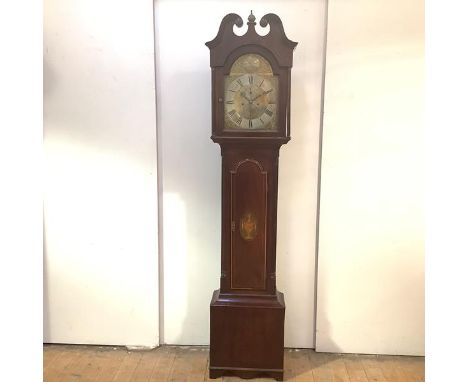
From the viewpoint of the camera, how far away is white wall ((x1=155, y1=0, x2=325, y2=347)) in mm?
2736

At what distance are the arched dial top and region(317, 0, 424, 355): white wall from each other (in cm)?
45

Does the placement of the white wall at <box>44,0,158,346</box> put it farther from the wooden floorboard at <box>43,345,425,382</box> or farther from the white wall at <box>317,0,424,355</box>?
the white wall at <box>317,0,424,355</box>

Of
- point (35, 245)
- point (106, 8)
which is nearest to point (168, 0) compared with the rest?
point (106, 8)

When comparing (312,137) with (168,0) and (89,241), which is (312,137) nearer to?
(168,0)

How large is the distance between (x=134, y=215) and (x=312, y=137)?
1.10 metres

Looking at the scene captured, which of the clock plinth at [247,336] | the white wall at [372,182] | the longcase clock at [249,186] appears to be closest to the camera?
the longcase clock at [249,186]

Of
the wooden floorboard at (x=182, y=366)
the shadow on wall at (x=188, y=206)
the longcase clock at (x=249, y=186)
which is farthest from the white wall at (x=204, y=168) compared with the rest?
the longcase clock at (x=249, y=186)

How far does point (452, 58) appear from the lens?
693 mm

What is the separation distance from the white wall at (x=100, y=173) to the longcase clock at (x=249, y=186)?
507 mm

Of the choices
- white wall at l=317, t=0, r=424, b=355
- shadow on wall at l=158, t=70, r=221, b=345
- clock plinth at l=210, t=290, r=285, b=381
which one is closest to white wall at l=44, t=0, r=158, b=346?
shadow on wall at l=158, t=70, r=221, b=345

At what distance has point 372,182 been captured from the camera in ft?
9.11

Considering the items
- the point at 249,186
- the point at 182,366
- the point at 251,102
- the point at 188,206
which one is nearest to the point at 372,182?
the point at 249,186

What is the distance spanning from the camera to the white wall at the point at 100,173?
275cm

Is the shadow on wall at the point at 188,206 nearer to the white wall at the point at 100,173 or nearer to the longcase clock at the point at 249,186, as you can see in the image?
the white wall at the point at 100,173
